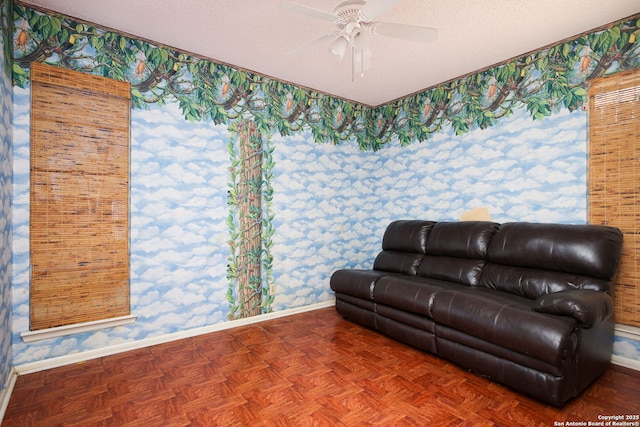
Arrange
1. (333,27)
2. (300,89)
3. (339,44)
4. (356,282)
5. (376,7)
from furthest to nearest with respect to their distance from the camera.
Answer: (300,89) → (356,282) → (333,27) → (339,44) → (376,7)

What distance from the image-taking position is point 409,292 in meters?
2.69

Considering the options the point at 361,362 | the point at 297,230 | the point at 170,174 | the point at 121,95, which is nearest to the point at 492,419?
Result: the point at 361,362

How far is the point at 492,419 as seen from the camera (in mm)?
1771

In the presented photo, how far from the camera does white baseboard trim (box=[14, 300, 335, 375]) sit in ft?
7.57

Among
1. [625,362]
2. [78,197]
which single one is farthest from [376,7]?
[625,362]

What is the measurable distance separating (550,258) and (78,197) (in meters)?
3.78

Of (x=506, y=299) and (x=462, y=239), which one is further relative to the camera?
(x=462, y=239)

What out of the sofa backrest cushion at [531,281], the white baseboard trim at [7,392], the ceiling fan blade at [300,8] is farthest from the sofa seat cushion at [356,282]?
the white baseboard trim at [7,392]

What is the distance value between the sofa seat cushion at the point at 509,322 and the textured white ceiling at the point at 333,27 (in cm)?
217

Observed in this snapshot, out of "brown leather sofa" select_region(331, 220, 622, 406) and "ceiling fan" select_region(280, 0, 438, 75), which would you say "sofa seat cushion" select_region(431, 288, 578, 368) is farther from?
Result: "ceiling fan" select_region(280, 0, 438, 75)

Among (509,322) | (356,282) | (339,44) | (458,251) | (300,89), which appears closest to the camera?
(509,322)

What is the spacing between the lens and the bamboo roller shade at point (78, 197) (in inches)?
91.7

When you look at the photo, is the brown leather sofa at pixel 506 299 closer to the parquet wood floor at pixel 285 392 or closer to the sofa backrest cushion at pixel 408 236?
the sofa backrest cushion at pixel 408 236

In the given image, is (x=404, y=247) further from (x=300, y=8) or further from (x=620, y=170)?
(x=300, y=8)
